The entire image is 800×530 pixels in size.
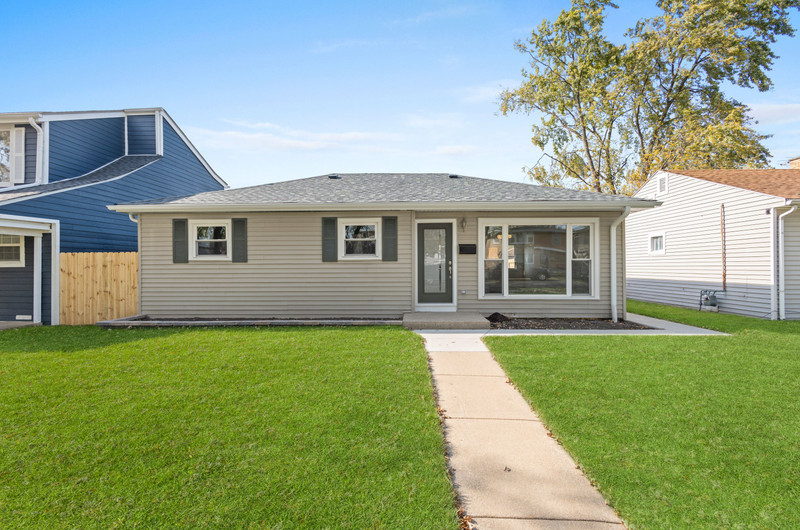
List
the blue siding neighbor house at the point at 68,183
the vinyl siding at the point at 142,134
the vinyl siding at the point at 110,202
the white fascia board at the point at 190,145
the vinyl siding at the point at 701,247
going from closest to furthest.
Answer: the blue siding neighbor house at the point at 68,183 → the vinyl siding at the point at 110,202 → the vinyl siding at the point at 701,247 → the vinyl siding at the point at 142,134 → the white fascia board at the point at 190,145

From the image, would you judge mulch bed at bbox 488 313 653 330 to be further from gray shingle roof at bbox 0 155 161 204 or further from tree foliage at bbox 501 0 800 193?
tree foliage at bbox 501 0 800 193

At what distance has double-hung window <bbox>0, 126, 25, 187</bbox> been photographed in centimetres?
1037

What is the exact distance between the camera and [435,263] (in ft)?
29.3

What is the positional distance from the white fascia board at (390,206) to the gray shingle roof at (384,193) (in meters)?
0.06

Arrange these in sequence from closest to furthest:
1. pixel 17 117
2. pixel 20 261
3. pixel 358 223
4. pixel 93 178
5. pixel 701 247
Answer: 1. pixel 358 223
2. pixel 20 261
3. pixel 17 117
4. pixel 93 178
5. pixel 701 247

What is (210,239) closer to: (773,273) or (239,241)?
(239,241)

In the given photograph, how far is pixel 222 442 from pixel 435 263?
656 cm

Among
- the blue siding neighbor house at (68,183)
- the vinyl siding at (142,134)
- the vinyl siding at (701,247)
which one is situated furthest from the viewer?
the vinyl siding at (142,134)

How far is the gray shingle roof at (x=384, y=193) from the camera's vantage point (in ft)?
27.1

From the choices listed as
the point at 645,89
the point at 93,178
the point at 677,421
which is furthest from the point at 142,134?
the point at 645,89

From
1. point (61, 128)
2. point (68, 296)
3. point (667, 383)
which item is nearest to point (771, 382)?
point (667, 383)

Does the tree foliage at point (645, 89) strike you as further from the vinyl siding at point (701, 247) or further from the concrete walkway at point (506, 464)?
the concrete walkway at point (506, 464)

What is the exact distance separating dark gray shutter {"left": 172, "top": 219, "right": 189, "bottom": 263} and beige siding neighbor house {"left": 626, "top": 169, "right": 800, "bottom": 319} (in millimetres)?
13201

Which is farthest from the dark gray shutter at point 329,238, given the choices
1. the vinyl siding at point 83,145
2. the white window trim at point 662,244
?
the white window trim at point 662,244
